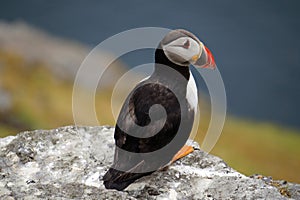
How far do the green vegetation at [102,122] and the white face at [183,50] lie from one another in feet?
34.2

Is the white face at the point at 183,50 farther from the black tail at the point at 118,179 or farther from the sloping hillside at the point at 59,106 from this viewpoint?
the sloping hillside at the point at 59,106

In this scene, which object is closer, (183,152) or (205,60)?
(205,60)

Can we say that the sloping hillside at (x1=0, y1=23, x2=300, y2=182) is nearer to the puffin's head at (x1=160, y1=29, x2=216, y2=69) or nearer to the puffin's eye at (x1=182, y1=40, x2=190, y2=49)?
the puffin's head at (x1=160, y1=29, x2=216, y2=69)

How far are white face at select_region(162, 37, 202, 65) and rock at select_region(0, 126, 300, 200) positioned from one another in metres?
1.28

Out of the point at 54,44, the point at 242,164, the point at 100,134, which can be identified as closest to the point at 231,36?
the point at 54,44

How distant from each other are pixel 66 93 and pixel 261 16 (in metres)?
14.0

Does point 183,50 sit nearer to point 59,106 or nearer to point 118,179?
point 118,179

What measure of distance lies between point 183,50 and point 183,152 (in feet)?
4.39

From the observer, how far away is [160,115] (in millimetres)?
5316

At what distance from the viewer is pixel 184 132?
555 centimetres

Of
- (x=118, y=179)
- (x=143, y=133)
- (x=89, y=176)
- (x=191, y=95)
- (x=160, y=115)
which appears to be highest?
(x=191, y=95)

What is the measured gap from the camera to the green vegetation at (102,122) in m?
16.2

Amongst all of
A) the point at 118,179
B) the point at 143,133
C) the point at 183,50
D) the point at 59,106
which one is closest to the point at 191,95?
the point at 183,50

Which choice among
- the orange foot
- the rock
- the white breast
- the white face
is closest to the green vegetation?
the rock
